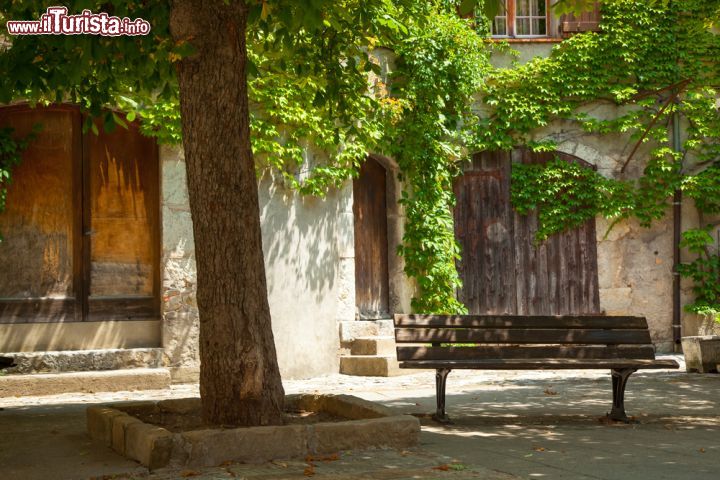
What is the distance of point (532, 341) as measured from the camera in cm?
720

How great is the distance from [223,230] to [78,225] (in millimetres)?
5028

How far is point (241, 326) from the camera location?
5785 millimetres

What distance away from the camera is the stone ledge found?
5145 mm

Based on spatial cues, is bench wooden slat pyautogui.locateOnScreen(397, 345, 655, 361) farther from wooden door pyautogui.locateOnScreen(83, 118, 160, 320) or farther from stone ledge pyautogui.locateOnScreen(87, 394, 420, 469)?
wooden door pyautogui.locateOnScreen(83, 118, 160, 320)

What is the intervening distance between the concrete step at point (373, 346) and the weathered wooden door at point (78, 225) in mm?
2440

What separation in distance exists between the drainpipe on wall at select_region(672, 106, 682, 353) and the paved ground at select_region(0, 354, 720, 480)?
3671mm

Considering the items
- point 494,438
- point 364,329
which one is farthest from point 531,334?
point 364,329

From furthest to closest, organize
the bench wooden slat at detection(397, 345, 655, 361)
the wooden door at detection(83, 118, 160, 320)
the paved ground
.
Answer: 1. the wooden door at detection(83, 118, 160, 320)
2. the bench wooden slat at detection(397, 345, 655, 361)
3. the paved ground

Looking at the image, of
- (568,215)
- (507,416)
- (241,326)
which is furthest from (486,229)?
(241,326)

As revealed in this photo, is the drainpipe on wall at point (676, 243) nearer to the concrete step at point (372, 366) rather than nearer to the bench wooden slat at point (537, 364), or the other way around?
the concrete step at point (372, 366)

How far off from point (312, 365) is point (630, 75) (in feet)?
20.1

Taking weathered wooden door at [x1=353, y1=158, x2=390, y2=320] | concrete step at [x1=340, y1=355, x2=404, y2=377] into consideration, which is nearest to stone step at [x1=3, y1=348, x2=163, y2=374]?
concrete step at [x1=340, y1=355, x2=404, y2=377]

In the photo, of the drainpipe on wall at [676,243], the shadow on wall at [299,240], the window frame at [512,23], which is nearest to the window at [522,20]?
the window frame at [512,23]

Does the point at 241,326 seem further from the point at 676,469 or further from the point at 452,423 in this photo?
the point at 676,469
